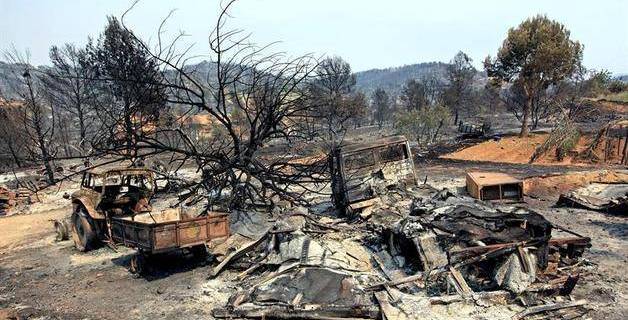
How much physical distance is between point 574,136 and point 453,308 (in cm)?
1889

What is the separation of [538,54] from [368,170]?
19405 mm

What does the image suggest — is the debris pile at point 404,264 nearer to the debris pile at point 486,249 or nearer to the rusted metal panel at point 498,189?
the debris pile at point 486,249

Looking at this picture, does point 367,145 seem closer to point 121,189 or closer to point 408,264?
point 408,264

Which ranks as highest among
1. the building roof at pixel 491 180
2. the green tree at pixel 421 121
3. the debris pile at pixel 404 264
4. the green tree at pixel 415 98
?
the green tree at pixel 415 98

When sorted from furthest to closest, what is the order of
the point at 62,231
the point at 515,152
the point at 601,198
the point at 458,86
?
the point at 458,86
the point at 515,152
the point at 601,198
the point at 62,231

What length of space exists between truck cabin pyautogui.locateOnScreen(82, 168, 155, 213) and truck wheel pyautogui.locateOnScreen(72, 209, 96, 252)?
1.65 ft

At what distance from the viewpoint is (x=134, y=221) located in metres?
8.54

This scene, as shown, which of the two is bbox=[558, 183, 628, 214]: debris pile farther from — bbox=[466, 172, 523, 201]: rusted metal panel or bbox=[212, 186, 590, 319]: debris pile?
bbox=[212, 186, 590, 319]: debris pile

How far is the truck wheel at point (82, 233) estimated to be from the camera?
33.9ft

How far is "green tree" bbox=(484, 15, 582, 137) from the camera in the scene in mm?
25578

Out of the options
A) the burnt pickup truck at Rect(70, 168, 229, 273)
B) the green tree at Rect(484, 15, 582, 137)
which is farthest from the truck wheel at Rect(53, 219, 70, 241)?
the green tree at Rect(484, 15, 582, 137)

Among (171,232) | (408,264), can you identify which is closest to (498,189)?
(408,264)

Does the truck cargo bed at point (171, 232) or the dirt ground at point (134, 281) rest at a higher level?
the truck cargo bed at point (171, 232)

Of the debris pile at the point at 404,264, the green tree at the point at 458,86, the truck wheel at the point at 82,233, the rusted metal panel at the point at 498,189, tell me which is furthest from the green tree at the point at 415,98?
the truck wheel at the point at 82,233
